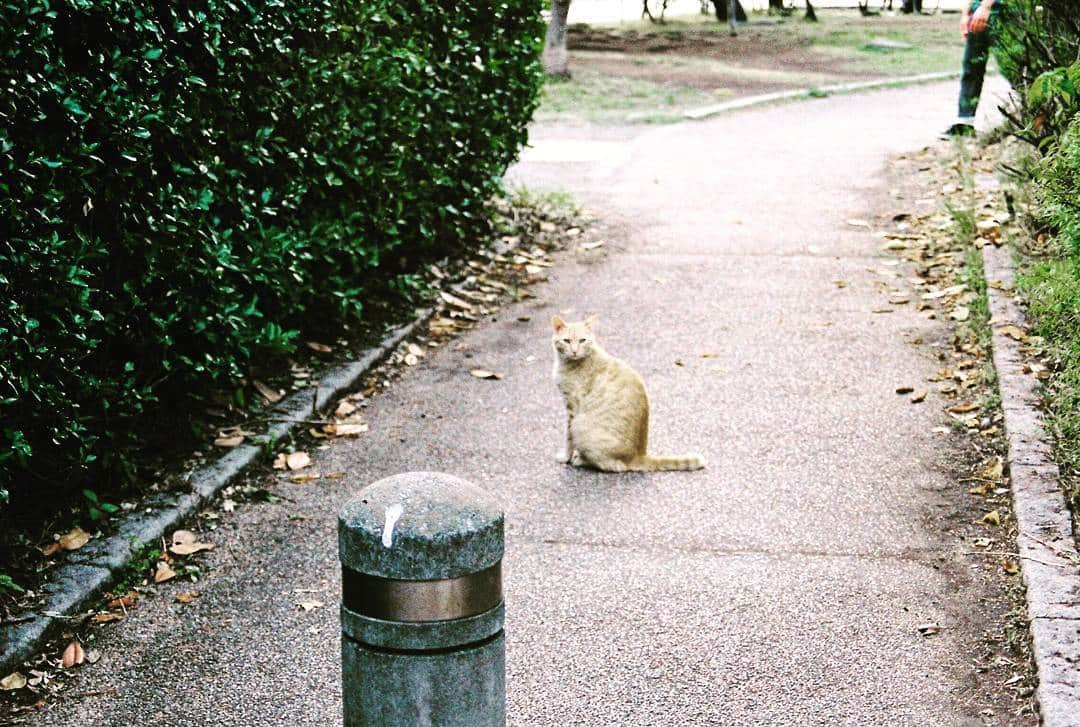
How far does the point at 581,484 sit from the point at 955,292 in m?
3.79

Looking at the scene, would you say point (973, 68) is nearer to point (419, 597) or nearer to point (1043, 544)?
point (1043, 544)

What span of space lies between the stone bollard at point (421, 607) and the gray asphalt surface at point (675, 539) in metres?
1.41

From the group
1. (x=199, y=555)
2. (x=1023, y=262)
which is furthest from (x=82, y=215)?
(x=1023, y=262)

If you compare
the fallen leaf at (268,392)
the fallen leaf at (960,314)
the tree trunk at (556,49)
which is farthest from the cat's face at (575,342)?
the tree trunk at (556,49)

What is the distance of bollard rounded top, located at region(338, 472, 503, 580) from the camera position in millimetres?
2785

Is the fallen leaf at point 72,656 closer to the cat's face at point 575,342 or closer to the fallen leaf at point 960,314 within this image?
the cat's face at point 575,342

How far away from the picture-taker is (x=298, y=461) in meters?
6.36

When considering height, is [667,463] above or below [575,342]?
below

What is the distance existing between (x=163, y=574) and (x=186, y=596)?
0.20 m

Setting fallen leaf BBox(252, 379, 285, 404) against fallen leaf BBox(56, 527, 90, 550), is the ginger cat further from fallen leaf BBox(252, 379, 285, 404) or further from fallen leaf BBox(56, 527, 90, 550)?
fallen leaf BBox(56, 527, 90, 550)

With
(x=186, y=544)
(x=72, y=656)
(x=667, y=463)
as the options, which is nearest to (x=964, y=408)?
(x=667, y=463)

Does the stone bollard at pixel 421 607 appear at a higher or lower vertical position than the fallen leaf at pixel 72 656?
higher

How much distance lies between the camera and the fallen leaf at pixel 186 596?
5012mm

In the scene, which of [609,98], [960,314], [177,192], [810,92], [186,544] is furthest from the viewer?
[810,92]
